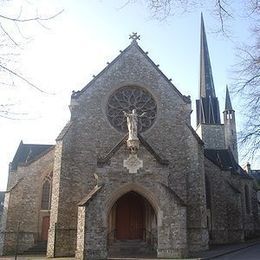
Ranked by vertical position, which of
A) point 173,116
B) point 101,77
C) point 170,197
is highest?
point 101,77

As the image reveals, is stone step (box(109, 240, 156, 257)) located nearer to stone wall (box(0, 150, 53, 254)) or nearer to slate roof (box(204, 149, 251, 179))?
stone wall (box(0, 150, 53, 254))

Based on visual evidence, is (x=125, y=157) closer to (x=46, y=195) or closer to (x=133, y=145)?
(x=133, y=145)

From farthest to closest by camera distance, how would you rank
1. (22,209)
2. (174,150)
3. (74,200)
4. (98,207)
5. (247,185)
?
(247,185) < (22,209) < (174,150) < (74,200) < (98,207)

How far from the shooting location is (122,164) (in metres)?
20.6

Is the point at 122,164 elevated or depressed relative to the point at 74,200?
elevated

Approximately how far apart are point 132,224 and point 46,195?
26.5 feet

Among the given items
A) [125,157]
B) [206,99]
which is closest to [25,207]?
[125,157]

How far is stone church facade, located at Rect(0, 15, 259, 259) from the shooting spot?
64.8ft

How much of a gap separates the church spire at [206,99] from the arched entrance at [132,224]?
108ft

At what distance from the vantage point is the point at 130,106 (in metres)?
25.4

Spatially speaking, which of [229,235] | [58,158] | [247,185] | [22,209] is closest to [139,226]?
[58,158]

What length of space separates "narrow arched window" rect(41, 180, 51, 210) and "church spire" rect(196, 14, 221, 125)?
31631mm

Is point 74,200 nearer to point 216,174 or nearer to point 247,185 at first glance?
point 216,174

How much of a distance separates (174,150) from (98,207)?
23.2 ft
